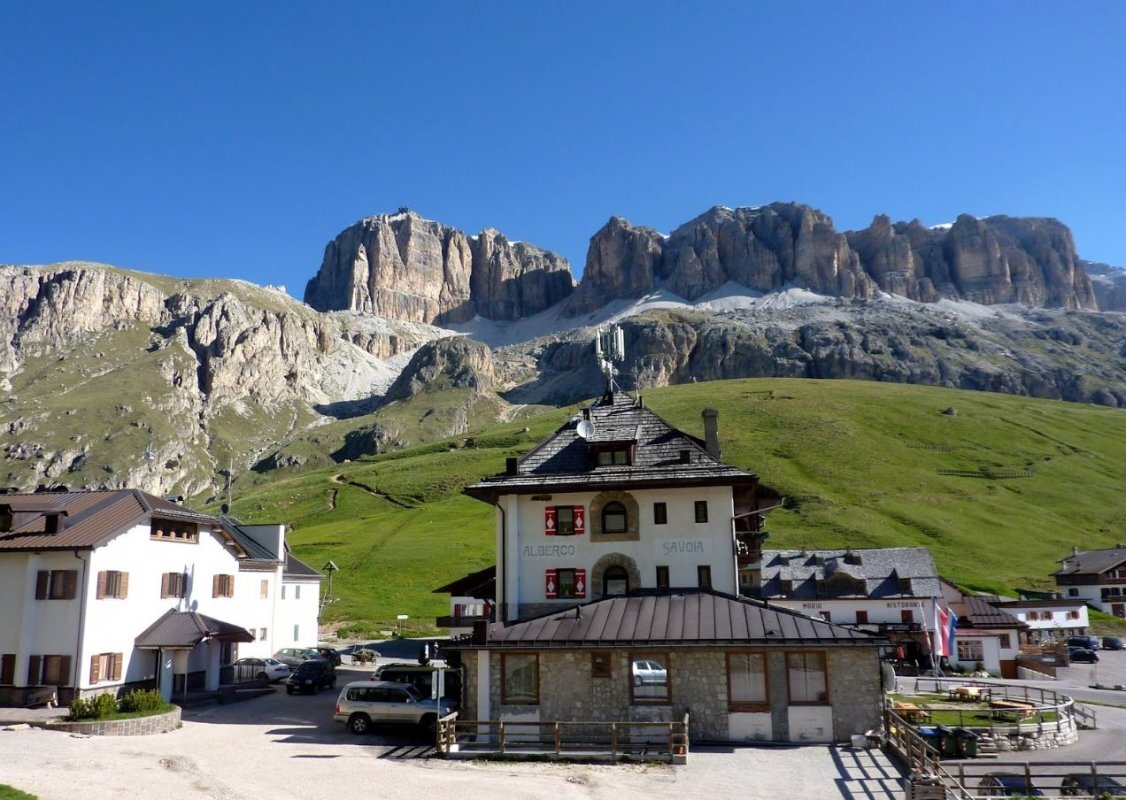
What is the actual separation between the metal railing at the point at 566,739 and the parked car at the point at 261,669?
25.4 metres

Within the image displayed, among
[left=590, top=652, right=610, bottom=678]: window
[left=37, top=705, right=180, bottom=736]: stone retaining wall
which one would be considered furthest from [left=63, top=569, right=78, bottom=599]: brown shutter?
[left=590, top=652, right=610, bottom=678]: window

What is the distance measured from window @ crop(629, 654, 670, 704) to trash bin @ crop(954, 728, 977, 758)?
34.6 ft

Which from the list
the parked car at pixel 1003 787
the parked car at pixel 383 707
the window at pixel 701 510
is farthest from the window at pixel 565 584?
the parked car at pixel 1003 787

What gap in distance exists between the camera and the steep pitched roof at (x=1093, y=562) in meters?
108

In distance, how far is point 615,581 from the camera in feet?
125

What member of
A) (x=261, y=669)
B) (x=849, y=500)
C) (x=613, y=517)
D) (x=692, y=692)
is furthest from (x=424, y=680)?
(x=849, y=500)

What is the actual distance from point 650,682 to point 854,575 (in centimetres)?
5329

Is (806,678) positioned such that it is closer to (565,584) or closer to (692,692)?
(692,692)

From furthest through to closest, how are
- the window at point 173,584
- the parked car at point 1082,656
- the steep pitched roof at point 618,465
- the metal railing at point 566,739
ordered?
the parked car at point 1082,656
the window at point 173,584
the steep pitched roof at point 618,465
the metal railing at point 566,739

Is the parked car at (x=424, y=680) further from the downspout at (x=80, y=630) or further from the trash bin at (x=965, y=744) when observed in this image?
A: the trash bin at (x=965, y=744)

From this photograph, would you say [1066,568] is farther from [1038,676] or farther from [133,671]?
[133,671]

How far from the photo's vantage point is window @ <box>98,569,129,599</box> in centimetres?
3925

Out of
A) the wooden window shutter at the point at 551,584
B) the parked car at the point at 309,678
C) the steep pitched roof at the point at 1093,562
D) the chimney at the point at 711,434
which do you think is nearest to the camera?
the wooden window shutter at the point at 551,584

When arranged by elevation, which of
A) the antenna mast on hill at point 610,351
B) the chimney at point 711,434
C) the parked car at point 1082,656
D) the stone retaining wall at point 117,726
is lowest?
the parked car at point 1082,656
